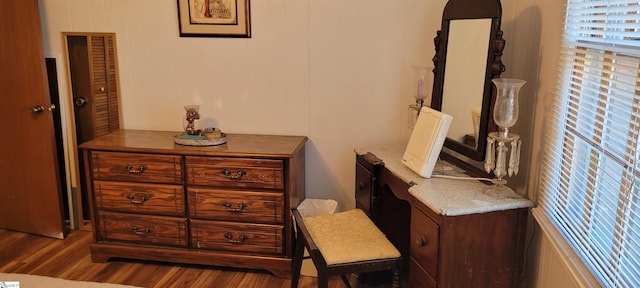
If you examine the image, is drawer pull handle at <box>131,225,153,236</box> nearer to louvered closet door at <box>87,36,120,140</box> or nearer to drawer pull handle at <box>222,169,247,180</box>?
drawer pull handle at <box>222,169,247,180</box>

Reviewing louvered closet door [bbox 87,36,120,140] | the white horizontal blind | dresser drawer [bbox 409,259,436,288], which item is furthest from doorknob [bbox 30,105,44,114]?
the white horizontal blind

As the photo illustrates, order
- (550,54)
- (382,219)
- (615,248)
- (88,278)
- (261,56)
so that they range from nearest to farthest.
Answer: (615,248)
(550,54)
(382,219)
(88,278)
(261,56)

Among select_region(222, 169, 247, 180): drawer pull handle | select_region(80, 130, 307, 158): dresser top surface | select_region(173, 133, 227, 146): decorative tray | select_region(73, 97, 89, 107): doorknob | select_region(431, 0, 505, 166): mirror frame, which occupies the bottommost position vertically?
select_region(222, 169, 247, 180): drawer pull handle

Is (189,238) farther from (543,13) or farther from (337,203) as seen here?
(543,13)

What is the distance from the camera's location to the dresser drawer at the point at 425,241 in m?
2.00

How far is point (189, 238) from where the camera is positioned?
2924mm

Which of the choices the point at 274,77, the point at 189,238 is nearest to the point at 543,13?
the point at 274,77

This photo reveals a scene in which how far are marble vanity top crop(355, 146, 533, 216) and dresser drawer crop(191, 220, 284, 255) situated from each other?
0.78m

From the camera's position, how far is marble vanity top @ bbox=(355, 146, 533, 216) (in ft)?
6.38

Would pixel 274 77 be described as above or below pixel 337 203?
above

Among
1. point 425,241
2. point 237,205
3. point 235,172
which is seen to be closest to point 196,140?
point 235,172

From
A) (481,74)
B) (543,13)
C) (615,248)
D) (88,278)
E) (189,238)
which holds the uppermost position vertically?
(543,13)

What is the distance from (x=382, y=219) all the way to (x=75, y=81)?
2.14 metres

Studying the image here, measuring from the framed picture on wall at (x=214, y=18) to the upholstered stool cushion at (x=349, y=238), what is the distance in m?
1.25
